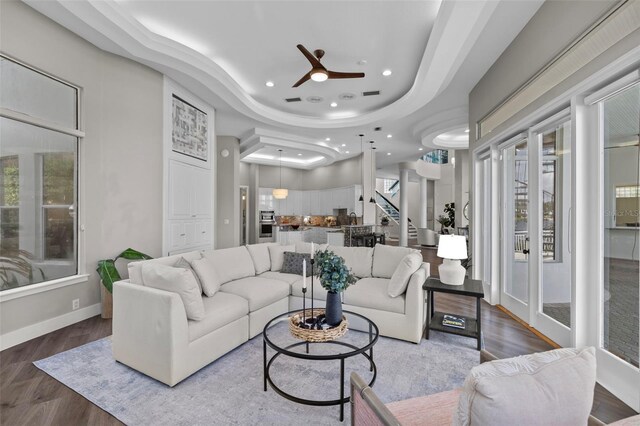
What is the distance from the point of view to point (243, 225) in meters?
11.0

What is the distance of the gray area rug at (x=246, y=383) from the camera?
1955 millimetres

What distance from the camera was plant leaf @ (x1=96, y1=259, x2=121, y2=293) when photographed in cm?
356

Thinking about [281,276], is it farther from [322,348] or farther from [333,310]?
[333,310]

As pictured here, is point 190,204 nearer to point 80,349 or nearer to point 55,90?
point 55,90

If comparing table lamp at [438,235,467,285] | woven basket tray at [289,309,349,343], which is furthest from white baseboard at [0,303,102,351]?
table lamp at [438,235,467,285]

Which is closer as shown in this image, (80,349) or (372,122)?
(80,349)

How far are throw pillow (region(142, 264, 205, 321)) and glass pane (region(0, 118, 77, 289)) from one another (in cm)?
186

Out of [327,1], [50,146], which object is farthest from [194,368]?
[327,1]

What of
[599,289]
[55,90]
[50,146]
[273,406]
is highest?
[55,90]

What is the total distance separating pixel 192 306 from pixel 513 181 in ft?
14.0

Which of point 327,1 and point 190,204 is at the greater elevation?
point 327,1

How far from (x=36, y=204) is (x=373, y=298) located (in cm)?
388

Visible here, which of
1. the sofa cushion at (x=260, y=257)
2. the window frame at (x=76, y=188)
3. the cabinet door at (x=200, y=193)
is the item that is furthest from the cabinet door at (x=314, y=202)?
the window frame at (x=76, y=188)

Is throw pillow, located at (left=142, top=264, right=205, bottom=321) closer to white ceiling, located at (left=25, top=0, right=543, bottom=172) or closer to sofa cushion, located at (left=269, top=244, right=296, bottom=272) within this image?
sofa cushion, located at (left=269, top=244, right=296, bottom=272)
